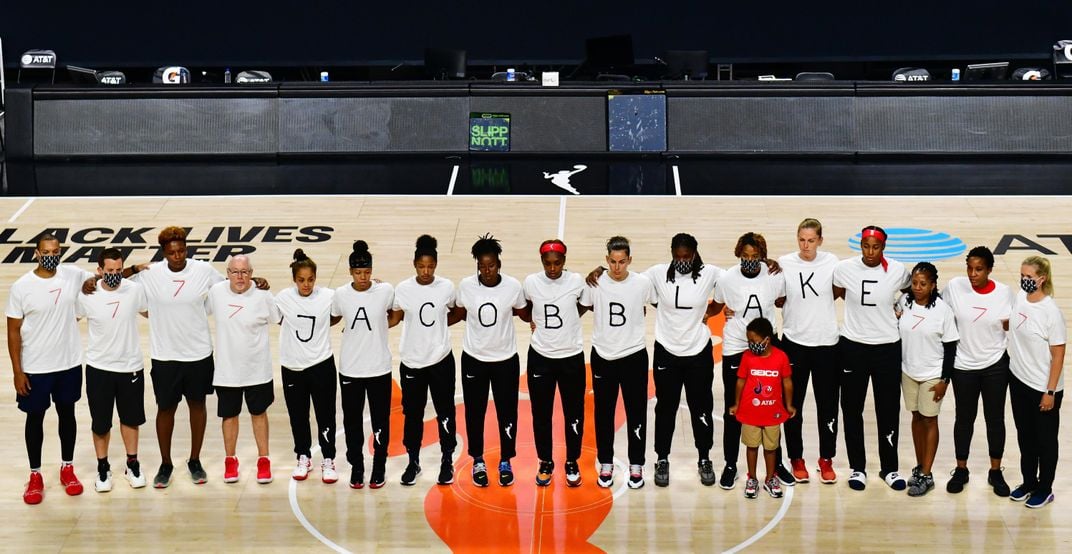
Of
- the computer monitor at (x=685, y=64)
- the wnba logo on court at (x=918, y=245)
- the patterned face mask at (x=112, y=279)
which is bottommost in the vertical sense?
the wnba logo on court at (x=918, y=245)

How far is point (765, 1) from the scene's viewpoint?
70.1 feet

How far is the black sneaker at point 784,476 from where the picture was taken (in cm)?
772

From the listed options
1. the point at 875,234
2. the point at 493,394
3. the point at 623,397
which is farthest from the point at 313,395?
the point at 875,234

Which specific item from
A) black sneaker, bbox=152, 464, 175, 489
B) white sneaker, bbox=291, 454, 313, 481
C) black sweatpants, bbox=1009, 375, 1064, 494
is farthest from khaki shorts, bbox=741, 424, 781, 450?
black sneaker, bbox=152, 464, 175, 489

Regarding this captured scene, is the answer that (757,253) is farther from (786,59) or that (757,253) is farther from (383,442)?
(786,59)

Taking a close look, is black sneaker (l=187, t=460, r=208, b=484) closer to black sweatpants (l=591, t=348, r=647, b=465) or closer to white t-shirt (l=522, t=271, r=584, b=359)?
white t-shirt (l=522, t=271, r=584, b=359)

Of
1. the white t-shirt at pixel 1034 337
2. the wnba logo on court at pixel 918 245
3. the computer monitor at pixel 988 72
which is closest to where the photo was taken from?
the white t-shirt at pixel 1034 337

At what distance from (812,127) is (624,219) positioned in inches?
171

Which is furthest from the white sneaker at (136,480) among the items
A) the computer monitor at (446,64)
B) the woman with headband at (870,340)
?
the computer monitor at (446,64)

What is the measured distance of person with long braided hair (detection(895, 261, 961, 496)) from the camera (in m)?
7.24

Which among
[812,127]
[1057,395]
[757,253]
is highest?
[812,127]

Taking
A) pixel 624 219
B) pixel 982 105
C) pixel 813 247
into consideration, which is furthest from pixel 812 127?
pixel 813 247

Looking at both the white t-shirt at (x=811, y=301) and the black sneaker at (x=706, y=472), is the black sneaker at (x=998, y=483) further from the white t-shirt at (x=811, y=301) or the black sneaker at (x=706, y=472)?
the black sneaker at (x=706, y=472)

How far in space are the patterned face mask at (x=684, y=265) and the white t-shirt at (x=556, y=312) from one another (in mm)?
542
